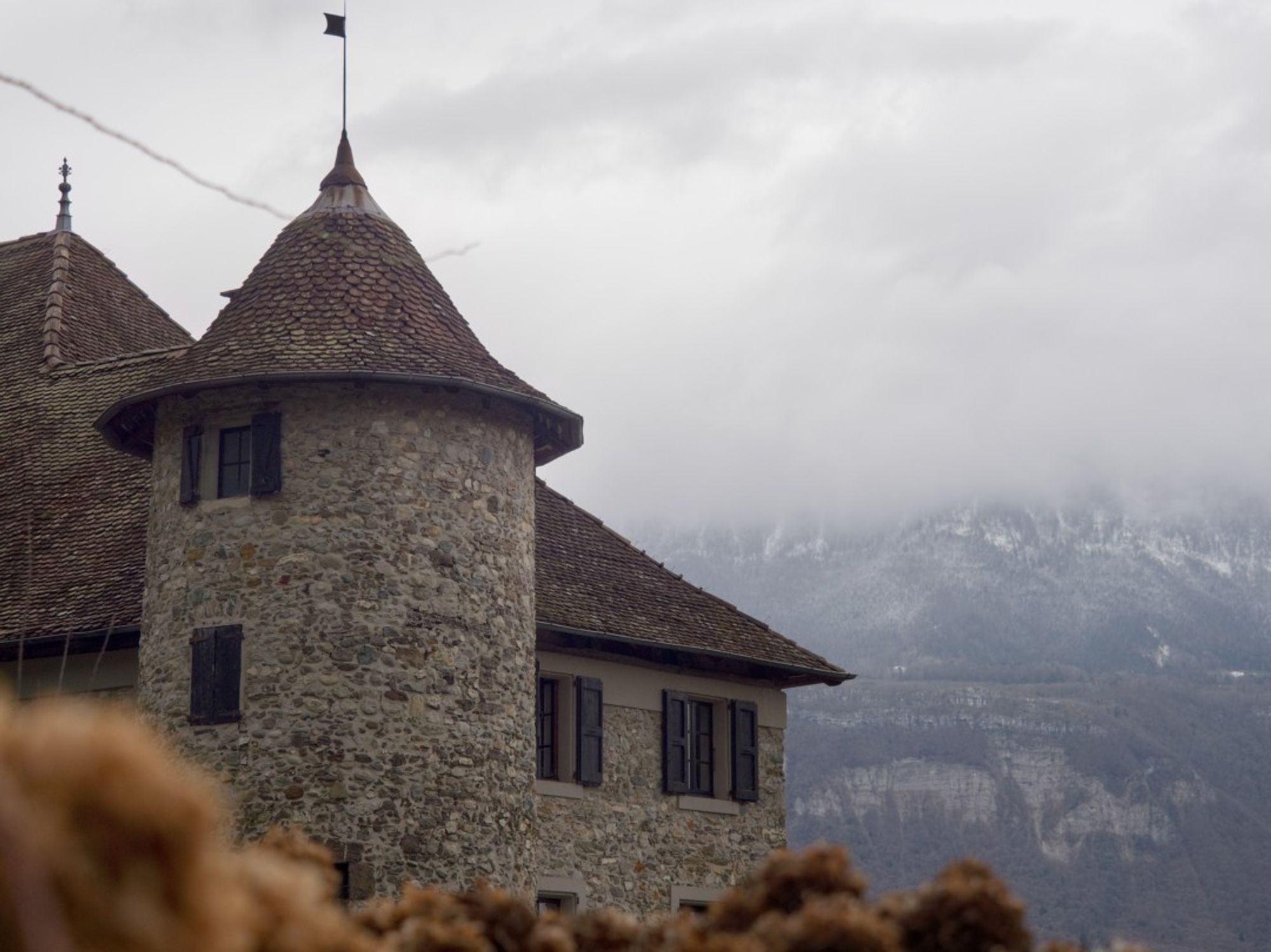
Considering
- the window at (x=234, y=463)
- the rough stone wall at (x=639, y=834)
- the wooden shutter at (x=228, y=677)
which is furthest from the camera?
the rough stone wall at (x=639, y=834)

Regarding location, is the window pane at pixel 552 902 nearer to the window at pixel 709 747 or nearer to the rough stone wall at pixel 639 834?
the rough stone wall at pixel 639 834

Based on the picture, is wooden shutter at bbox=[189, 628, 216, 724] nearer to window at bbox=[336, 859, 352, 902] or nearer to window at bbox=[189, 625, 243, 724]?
window at bbox=[189, 625, 243, 724]

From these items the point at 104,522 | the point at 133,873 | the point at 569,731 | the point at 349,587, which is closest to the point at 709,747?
the point at 569,731

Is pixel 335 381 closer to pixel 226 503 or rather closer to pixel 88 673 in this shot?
pixel 226 503

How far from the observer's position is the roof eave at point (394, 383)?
19.3 m

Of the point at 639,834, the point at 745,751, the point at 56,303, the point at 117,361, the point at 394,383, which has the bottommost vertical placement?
the point at 639,834

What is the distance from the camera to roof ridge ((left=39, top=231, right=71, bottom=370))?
2745cm

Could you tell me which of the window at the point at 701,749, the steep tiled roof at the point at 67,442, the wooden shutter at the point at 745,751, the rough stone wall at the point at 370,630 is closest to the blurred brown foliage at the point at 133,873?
the rough stone wall at the point at 370,630

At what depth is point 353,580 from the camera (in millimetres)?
18875

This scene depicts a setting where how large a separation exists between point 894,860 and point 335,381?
148113mm

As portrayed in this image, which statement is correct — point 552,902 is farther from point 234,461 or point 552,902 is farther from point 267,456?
point 267,456

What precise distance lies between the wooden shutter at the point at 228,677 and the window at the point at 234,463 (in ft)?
4.14

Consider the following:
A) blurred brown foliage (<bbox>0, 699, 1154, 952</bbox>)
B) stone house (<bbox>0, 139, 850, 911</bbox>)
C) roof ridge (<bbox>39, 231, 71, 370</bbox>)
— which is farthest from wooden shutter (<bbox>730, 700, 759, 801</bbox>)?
blurred brown foliage (<bbox>0, 699, 1154, 952</bbox>)

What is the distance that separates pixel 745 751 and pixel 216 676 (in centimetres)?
915
